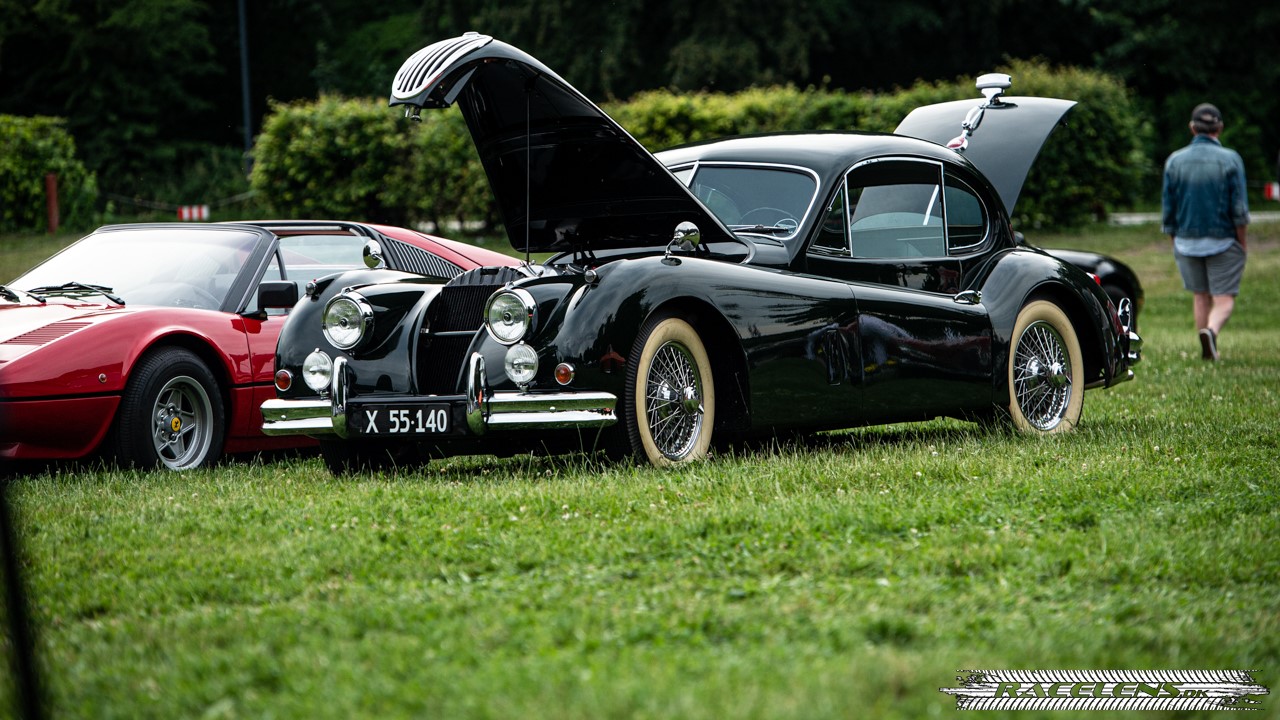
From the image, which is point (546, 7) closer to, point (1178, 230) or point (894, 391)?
point (1178, 230)

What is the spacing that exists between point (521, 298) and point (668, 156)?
2197 millimetres

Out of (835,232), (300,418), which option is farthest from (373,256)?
(835,232)

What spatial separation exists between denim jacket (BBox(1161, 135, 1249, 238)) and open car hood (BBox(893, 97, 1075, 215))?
3.78 meters

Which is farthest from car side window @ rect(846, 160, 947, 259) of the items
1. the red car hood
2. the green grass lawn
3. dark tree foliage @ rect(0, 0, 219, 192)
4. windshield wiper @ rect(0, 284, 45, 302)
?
dark tree foliage @ rect(0, 0, 219, 192)

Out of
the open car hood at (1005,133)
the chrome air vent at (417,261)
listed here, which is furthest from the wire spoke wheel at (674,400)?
Result: the open car hood at (1005,133)

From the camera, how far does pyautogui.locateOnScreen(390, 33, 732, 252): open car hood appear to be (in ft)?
19.7

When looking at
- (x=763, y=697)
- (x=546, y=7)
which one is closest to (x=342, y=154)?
(x=546, y=7)

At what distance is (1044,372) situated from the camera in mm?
7715

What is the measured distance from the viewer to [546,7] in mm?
36125

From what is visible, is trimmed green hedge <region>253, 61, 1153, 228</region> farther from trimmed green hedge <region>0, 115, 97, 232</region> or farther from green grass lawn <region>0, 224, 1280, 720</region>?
green grass lawn <region>0, 224, 1280, 720</region>

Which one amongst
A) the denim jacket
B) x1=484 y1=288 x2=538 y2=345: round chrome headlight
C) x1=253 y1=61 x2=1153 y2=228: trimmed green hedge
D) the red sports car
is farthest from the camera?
x1=253 y1=61 x2=1153 y2=228: trimmed green hedge

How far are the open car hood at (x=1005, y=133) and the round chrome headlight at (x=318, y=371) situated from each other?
4.00 meters

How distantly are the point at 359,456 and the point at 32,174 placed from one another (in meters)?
21.9

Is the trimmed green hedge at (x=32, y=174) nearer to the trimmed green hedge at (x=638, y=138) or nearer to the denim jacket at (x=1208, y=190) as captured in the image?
the trimmed green hedge at (x=638, y=138)
